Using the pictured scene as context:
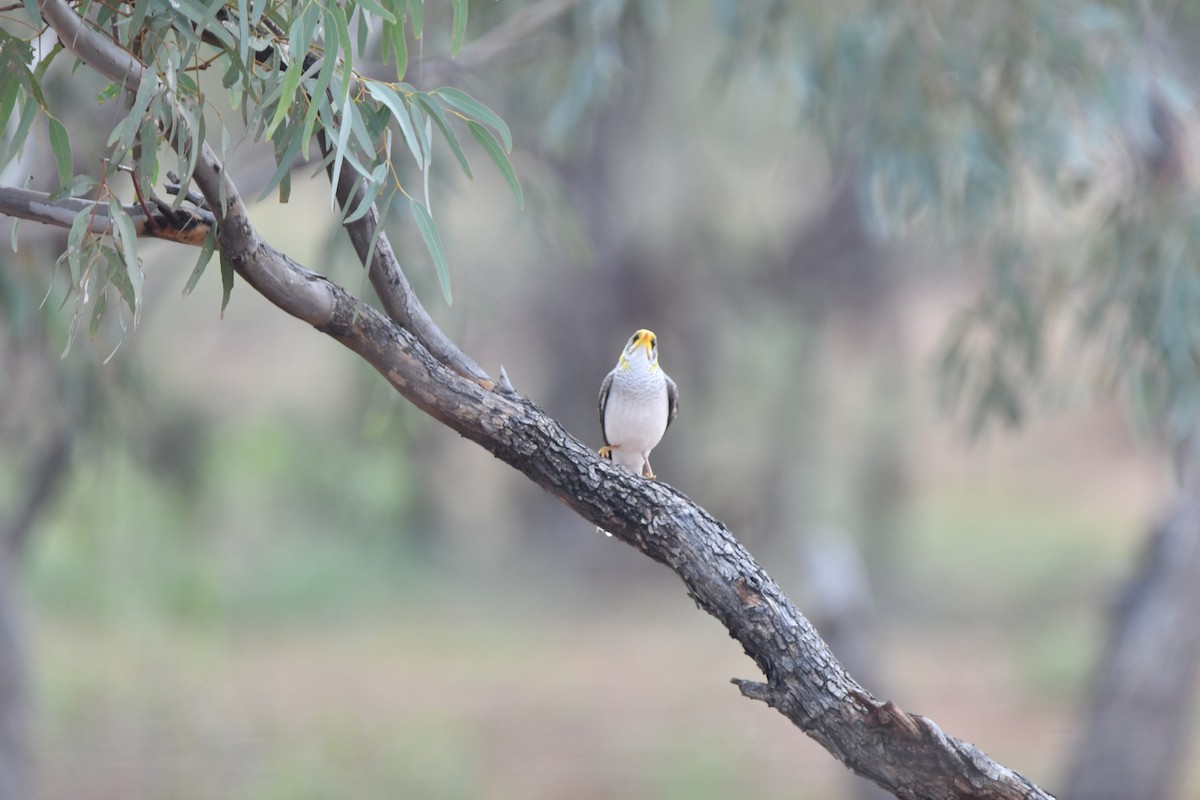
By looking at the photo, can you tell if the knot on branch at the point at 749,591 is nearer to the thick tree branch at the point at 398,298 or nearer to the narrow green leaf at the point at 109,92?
the thick tree branch at the point at 398,298

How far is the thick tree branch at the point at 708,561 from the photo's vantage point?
193 centimetres

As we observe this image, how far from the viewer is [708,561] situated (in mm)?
2012

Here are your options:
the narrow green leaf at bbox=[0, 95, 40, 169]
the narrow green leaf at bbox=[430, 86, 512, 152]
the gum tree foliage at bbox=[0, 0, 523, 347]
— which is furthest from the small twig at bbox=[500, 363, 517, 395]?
the narrow green leaf at bbox=[0, 95, 40, 169]

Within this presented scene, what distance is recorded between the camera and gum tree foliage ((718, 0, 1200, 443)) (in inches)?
151

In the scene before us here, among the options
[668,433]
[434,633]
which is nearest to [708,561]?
[668,433]

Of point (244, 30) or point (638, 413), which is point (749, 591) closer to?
point (638, 413)

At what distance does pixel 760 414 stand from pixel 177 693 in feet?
11.7

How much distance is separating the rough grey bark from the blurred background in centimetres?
15

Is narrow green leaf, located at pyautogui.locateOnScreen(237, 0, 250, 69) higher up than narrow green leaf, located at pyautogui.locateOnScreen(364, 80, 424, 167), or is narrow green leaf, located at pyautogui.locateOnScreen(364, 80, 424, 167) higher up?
narrow green leaf, located at pyautogui.locateOnScreen(364, 80, 424, 167)

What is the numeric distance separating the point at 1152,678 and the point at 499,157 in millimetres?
4368

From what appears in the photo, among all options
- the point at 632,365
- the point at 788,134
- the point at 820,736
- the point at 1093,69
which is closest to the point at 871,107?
the point at 1093,69

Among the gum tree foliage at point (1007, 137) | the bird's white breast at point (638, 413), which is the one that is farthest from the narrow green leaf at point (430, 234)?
the gum tree foliage at point (1007, 137)

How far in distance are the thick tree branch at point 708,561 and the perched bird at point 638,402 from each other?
45cm

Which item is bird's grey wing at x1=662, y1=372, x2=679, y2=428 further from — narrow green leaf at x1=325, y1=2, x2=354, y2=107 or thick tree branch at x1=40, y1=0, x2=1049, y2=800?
narrow green leaf at x1=325, y1=2, x2=354, y2=107
